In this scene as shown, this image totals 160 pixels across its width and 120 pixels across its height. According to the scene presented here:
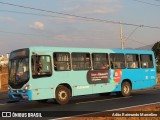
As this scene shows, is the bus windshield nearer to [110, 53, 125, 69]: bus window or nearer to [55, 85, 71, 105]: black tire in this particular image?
[55, 85, 71, 105]: black tire

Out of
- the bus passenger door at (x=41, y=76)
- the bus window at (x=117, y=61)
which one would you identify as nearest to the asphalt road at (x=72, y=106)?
the bus passenger door at (x=41, y=76)

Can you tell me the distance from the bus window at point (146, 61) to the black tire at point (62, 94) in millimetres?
6828

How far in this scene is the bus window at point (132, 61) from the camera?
22712mm

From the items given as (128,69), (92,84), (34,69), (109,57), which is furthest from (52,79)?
Result: (128,69)

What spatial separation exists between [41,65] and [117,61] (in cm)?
585

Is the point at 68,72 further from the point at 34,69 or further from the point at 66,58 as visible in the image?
the point at 34,69

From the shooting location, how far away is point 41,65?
17.6m

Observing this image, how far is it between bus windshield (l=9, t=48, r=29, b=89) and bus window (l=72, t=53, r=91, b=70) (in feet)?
9.01

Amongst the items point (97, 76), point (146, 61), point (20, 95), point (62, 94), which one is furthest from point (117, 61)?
point (20, 95)

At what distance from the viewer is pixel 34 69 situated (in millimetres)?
17312

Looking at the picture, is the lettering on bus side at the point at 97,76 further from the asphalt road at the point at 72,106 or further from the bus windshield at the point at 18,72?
the bus windshield at the point at 18,72

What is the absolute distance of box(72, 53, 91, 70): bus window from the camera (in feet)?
63.4

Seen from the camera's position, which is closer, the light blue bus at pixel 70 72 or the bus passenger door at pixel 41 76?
the bus passenger door at pixel 41 76

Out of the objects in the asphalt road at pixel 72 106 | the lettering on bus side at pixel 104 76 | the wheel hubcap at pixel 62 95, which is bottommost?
the asphalt road at pixel 72 106
